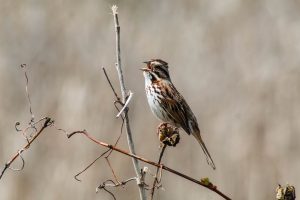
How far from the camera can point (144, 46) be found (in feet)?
22.7

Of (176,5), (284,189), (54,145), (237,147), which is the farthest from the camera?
(176,5)

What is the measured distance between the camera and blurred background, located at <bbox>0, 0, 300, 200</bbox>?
6.27 meters

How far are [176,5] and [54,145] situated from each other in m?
1.62

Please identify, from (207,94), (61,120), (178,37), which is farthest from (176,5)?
(61,120)

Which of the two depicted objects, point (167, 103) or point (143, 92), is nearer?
point (167, 103)

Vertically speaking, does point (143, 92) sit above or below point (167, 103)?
above

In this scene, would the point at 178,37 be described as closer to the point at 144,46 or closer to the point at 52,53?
the point at 144,46

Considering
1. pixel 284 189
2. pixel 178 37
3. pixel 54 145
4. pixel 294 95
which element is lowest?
pixel 284 189

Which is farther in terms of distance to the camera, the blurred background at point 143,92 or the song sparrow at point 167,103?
the blurred background at point 143,92

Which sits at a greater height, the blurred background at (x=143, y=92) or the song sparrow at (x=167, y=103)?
the blurred background at (x=143, y=92)

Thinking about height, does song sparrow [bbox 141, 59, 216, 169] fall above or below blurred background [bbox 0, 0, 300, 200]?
below

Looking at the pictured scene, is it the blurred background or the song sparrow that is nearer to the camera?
the song sparrow

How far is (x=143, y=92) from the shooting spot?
262 inches

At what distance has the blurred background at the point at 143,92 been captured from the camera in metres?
6.27
